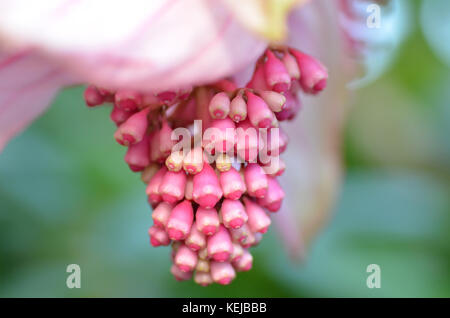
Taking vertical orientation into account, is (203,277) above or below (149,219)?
below

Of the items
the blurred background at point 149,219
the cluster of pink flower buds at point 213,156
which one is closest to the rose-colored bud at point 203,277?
the cluster of pink flower buds at point 213,156

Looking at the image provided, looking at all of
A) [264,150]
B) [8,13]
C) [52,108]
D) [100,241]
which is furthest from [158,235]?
[52,108]

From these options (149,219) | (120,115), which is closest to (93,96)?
(120,115)

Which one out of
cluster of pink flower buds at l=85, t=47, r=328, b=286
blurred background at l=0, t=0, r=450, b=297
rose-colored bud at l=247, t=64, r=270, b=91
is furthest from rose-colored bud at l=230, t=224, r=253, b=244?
blurred background at l=0, t=0, r=450, b=297

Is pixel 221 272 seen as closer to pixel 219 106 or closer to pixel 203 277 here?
pixel 203 277

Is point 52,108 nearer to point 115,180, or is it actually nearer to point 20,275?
point 115,180

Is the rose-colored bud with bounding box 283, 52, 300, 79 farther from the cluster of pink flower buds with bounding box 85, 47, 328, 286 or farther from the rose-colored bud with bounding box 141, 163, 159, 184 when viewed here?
the rose-colored bud with bounding box 141, 163, 159, 184

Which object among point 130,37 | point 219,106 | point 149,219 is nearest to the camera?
point 130,37
